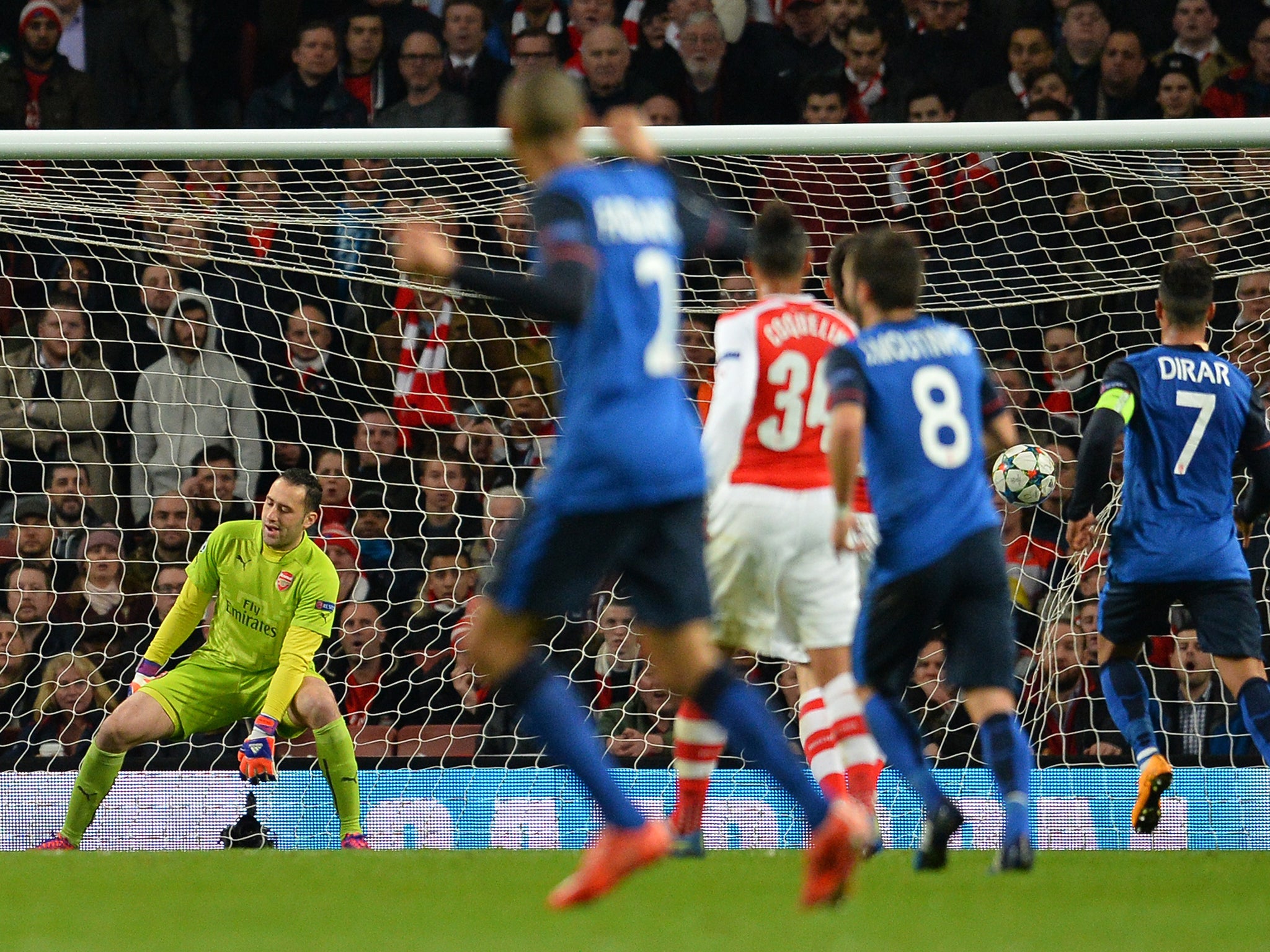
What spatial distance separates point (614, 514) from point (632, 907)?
1.51m

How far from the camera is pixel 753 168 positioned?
32.3 ft

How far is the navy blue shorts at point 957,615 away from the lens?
4.64m

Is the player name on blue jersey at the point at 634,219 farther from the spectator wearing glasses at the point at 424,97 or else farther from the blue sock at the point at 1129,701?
the spectator wearing glasses at the point at 424,97

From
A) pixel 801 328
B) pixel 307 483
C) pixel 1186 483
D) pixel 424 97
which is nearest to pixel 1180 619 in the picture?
pixel 1186 483

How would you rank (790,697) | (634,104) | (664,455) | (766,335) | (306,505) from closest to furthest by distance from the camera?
(664,455), (766,335), (306,505), (790,697), (634,104)

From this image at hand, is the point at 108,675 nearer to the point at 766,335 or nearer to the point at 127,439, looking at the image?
the point at 127,439

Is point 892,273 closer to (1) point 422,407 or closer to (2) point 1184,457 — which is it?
(2) point 1184,457

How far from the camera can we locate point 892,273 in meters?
4.70

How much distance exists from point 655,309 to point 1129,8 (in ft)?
26.2

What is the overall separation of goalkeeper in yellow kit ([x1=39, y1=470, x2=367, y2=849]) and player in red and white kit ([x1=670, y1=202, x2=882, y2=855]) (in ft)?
8.58

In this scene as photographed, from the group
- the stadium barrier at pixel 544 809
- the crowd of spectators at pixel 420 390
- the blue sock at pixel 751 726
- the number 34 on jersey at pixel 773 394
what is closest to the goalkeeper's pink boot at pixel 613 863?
A: the blue sock at pixel 751 726

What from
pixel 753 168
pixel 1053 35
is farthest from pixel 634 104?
pixel 1053 35

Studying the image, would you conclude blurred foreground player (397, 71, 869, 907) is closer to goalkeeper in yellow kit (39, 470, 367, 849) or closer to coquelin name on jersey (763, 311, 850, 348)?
coquelin name on jersey (763, 311, 850, 348)

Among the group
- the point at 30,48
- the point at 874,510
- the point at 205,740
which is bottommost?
the point at 205,740
